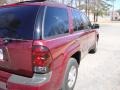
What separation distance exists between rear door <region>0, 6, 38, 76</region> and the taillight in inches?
2.9

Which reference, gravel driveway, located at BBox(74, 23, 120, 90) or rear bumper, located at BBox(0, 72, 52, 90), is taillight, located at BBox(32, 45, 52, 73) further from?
gravel driveway, located at BBox(74, 23, 120, 90)

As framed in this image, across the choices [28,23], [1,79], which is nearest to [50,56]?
[28,23]

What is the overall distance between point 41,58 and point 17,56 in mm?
363

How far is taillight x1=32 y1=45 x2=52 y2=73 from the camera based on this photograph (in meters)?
3.35

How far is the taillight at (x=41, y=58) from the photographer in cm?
335

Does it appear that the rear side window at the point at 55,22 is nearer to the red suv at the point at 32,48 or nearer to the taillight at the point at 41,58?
the red suv at the point at 32,48

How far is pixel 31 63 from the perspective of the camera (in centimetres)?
338

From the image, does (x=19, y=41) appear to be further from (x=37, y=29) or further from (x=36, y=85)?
(x=36, y=85)

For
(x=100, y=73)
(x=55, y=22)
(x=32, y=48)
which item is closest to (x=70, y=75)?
(x=55, y=22)

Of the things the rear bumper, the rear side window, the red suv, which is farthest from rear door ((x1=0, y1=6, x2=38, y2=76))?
the rear side window

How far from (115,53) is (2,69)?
6220mm

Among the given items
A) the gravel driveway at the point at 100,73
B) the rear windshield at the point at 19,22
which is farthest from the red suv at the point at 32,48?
the gravel driveway at the point at 100,73

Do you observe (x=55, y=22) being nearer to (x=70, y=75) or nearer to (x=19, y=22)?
(x=19, y=22)

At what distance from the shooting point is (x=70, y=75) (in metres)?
4.72
